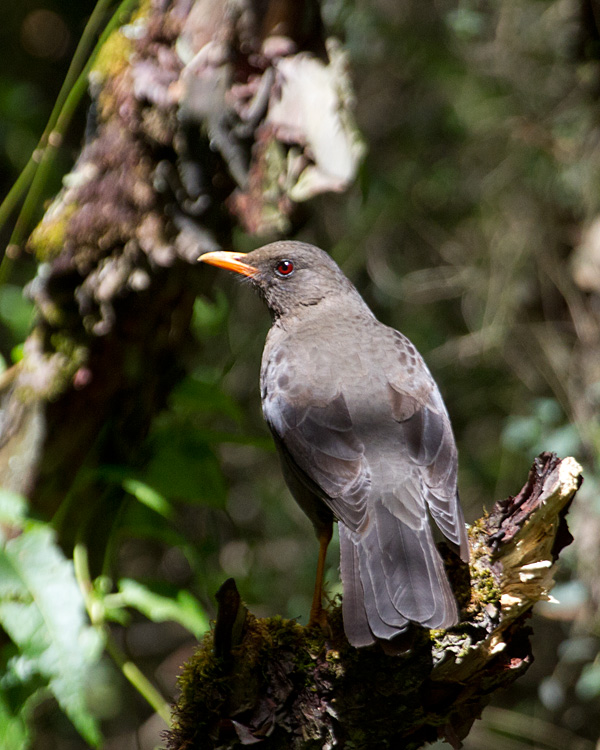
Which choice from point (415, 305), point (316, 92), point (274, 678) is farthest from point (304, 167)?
point (415, 305)

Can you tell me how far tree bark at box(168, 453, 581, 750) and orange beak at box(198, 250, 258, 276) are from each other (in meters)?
1.93

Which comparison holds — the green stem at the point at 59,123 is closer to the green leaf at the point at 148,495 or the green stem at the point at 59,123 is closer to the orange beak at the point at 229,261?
the orange beak at the point at 229,261

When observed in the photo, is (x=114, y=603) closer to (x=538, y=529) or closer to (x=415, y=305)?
(x=538, y=529)

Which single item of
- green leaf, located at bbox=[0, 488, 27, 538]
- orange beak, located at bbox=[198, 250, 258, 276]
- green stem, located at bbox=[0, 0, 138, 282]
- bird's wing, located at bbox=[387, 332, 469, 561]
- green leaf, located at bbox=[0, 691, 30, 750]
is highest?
green stem, located at bbox=[0, 0, 138, 282]

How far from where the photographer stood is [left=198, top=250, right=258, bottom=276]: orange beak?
164 inches

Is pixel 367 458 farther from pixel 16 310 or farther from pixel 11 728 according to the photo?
pixel 16 310

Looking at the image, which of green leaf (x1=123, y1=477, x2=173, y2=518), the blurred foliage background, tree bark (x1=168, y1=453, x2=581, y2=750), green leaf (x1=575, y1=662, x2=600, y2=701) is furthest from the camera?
the blurred foliage background

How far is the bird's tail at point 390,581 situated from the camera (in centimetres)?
267

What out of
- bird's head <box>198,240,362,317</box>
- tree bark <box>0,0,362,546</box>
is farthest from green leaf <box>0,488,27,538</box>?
bird's head <box>198,240,362,317</box>

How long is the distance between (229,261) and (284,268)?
42 cm

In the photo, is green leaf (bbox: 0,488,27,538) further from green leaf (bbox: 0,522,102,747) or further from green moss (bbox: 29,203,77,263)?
green moss (bbox: 29,203,77,263)

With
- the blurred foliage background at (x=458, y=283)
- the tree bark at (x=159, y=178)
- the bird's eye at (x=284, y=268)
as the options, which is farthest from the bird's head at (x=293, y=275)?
the blurred foliage background at (x=458, y=283)

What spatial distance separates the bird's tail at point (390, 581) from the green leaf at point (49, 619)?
1161 millimetres

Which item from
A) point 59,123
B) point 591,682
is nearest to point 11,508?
point 59,123
